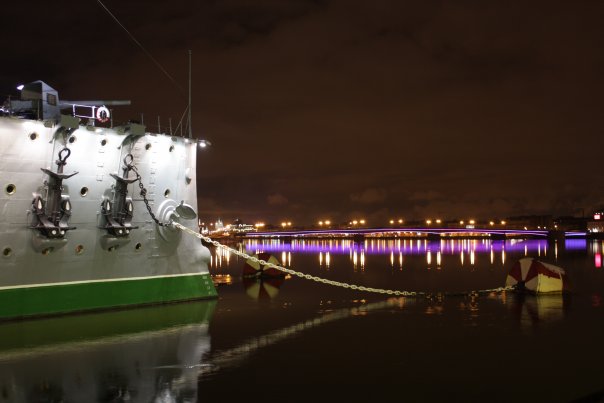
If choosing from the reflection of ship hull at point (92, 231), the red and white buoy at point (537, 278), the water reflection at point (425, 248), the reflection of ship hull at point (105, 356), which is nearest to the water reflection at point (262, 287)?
the reflection of ship hull at point (92, 231)

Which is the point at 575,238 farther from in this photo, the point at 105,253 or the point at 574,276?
the point at 105,253

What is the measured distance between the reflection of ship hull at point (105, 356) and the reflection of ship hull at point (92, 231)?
90cm

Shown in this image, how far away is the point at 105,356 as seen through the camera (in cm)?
1295

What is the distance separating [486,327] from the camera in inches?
661

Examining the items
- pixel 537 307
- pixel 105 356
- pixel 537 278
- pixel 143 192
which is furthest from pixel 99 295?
pixel 537 278

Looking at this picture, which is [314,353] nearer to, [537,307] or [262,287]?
[537,307]

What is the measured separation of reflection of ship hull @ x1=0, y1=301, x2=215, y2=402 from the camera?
10.4m

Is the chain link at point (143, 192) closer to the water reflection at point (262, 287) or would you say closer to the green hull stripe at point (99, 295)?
the green hull stripe at point (99, 295)

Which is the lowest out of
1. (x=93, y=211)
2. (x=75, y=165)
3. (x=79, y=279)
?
(x=79, y=279)

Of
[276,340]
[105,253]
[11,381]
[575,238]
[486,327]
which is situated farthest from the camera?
[575,238]

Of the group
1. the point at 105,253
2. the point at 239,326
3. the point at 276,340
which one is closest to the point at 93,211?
the point at 105,253

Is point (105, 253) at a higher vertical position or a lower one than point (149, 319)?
higher

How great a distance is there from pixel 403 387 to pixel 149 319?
9.26 meters

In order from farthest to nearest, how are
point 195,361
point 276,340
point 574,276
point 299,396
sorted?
point 574,276
point 276,340
point 195,361
point 299,396
